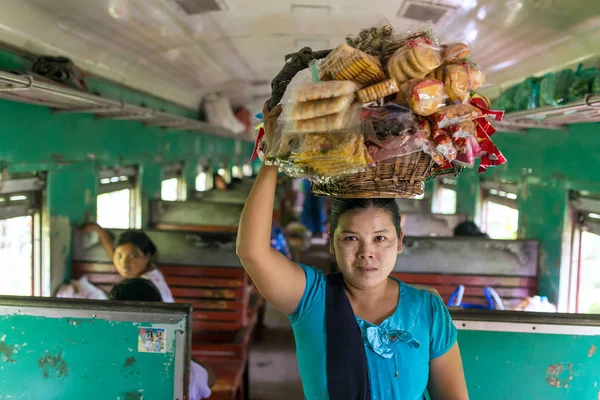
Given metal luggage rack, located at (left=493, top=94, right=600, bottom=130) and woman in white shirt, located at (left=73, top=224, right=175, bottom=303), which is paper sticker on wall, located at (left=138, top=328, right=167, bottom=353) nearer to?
woman in white shirt, located at (left=73, top=224, right=175, bottom=303)

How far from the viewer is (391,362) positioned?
4.57 ft

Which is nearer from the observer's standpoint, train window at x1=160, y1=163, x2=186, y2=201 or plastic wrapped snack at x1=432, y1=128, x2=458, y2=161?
plastic wrapped snack at x1=432, y1=128, x2=458, y2=161

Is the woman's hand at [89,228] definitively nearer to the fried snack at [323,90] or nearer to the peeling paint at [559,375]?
the fried snack at [323,90]

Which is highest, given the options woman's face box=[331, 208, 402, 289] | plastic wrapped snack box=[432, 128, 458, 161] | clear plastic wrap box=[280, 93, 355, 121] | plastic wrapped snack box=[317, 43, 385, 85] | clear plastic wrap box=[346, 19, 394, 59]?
clear plastic wrap box=[346, 19, 394, 59]

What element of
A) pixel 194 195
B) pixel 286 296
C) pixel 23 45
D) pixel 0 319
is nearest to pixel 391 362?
pixel 286 296

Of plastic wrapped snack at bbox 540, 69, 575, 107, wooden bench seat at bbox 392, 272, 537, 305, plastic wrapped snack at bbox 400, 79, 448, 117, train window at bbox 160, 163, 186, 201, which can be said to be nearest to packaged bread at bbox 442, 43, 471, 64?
plastic wrapped snack at bbox 400, 79, 448, 117

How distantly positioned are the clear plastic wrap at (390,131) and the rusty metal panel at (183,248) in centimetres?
285

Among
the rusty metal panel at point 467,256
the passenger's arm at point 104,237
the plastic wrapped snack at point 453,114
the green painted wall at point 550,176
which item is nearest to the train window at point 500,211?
the green painted wall at point 550,176

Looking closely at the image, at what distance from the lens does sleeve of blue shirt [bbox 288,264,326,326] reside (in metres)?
1.46

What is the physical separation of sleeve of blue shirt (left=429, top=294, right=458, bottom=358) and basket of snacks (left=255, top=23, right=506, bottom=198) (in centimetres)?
48

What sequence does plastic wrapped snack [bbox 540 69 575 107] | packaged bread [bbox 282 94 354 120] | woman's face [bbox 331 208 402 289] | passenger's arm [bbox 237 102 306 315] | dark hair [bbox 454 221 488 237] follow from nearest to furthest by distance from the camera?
packaged bread [bbox 282 94 354 120] < passenger's arm [bbox 237 102 306 315] < woman's face [bbox 331 208 402 289] < plastic wrapped snack [bbox 540 69 575 107] < dark hair [bbox 454 221 488 237]

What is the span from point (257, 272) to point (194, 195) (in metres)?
6.57

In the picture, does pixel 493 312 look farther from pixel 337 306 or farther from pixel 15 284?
pixel 15 284

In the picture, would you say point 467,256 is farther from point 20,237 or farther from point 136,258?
point 20,237
